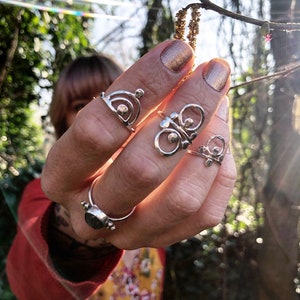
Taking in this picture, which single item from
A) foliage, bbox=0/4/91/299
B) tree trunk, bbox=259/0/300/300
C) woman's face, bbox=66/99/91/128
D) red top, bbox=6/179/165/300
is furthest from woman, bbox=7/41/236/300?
foliage, bbox=0/4/91/299

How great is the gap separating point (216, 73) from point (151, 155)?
80mm

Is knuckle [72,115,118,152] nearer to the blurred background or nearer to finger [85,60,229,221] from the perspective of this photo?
finger [85,60,229,221]

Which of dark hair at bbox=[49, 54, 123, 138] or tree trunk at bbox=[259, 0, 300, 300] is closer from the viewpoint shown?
tree trunk at bbox=[259, 0, 300, 300]

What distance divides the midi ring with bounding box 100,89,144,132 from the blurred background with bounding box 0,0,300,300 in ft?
0.29

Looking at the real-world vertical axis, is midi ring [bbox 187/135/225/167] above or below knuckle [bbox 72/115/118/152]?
below

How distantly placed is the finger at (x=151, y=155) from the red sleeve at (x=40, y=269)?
292 millimetres

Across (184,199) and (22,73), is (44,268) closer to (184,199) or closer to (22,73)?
(184,199)

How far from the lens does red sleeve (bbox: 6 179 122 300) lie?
0.64 m

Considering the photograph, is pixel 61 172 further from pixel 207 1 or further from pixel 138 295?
pixel 138 295

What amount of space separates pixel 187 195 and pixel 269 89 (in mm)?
198

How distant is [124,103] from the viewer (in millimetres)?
358

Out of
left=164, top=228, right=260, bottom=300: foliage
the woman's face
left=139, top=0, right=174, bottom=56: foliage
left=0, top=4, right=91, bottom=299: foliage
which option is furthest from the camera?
left=0, top=4, right=91, bottom=299: foliage

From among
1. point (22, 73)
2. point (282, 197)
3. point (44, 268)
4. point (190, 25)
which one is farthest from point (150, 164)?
point (22, 73)

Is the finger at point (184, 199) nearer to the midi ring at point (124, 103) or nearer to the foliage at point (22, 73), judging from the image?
the midi ring at point (124, 103)
